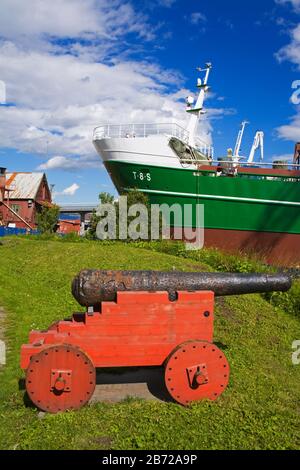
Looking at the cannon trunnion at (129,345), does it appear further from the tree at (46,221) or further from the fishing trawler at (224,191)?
the tree at (46,221)

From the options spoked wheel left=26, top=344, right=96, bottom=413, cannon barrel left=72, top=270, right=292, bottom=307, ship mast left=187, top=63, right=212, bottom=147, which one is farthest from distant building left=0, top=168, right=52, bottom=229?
spoked wheel left=26, top=344, right=96, bottom=413

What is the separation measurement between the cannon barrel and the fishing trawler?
512 inches

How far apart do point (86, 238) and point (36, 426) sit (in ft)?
46.5

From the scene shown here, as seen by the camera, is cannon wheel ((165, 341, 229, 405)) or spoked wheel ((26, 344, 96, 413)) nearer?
spoked wheel ((26, 344, 96, 413))

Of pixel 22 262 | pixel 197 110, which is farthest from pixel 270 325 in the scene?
pixel 197 110

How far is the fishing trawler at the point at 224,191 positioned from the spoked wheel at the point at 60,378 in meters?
14.0

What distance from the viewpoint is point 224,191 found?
56.3 feet

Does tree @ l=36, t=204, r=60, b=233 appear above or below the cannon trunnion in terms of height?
above

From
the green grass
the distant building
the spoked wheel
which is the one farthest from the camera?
the distant building

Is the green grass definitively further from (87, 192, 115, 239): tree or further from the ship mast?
the ship mast

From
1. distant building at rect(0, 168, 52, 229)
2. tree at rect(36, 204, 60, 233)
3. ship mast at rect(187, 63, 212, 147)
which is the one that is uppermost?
ship mast at rect(187, 63, 212, 147)

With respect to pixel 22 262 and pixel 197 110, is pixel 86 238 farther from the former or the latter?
pixel 197 110

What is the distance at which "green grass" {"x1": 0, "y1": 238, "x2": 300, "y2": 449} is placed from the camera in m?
3.47

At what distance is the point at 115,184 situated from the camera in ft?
64.0
